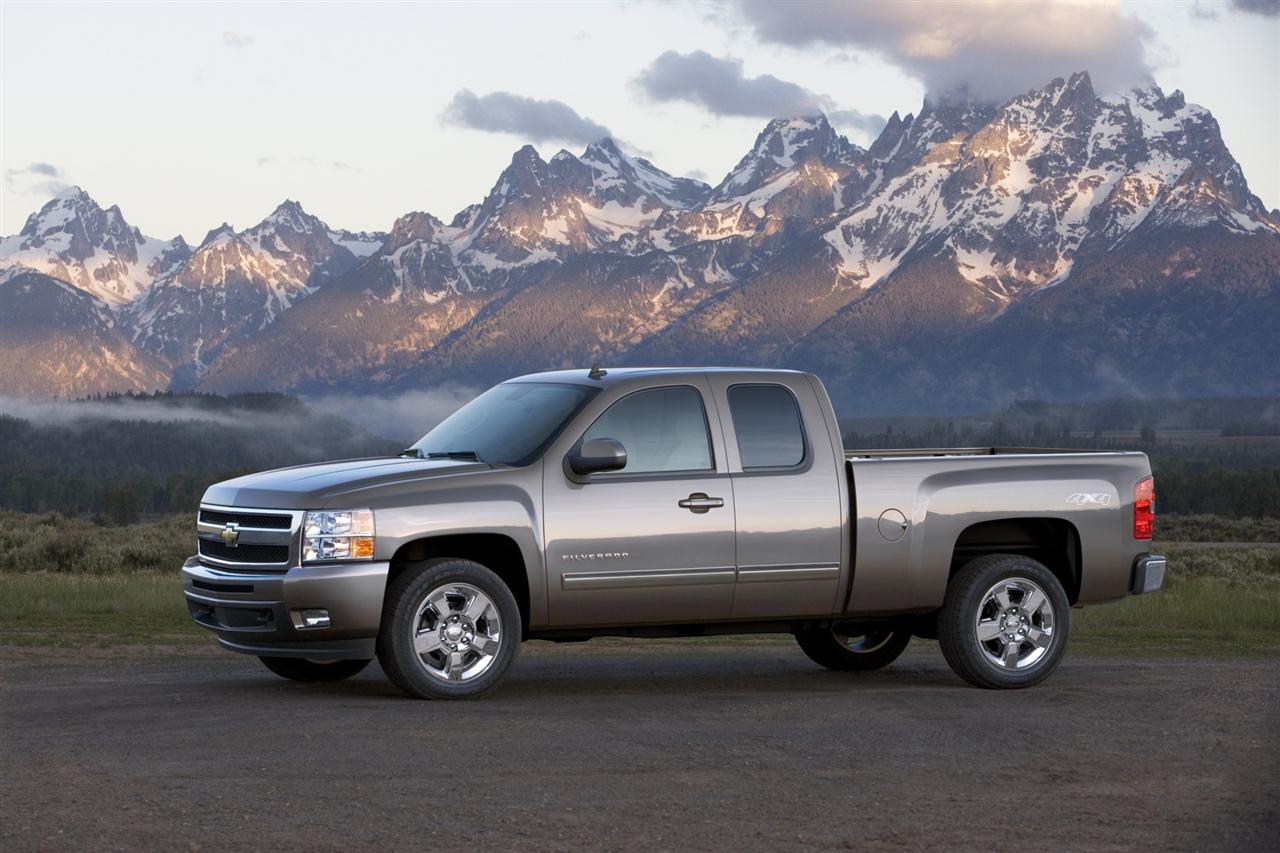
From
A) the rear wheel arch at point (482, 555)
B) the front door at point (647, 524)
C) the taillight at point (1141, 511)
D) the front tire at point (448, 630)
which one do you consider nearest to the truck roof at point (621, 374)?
the front door at point (647, 524)

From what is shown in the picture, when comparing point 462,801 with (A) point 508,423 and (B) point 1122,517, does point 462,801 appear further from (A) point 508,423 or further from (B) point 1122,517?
(B) point 1122,517

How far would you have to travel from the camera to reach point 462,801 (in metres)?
8.30

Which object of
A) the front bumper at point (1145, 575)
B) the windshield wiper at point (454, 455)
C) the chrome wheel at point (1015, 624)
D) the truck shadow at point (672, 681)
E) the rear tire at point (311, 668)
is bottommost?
the truck shadow at point (672, 681)

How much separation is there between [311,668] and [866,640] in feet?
13.3

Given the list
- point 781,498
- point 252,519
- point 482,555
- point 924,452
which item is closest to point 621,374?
point 781,498

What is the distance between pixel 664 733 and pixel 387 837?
2.95 m

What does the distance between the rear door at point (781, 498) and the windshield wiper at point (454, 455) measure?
5.10 ft

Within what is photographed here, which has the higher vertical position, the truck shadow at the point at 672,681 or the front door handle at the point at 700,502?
the front door handle at the point at 700,502

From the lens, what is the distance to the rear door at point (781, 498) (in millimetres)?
12039

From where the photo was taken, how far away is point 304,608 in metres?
11.3

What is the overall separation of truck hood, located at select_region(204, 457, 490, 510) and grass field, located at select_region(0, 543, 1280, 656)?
4.54 metres

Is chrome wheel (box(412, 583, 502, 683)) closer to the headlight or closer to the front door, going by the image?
the front door

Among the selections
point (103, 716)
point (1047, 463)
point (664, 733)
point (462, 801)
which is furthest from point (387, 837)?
point (1047, 463)

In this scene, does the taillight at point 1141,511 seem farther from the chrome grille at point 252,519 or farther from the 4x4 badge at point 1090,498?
the chrome grille at point 252,519
